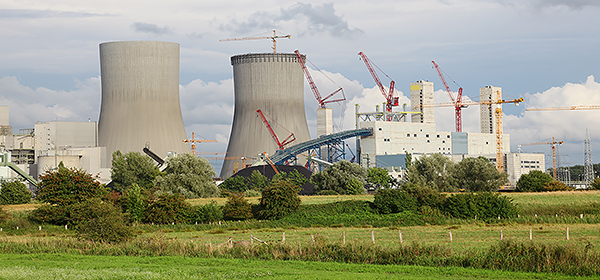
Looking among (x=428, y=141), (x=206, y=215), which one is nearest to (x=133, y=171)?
(x=206, y=215)

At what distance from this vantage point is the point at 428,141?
111 metres

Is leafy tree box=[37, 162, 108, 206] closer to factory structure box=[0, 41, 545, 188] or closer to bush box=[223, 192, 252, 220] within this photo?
bush box=[223, 192, 252, 220]

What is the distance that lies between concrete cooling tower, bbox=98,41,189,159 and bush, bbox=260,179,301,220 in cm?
4349

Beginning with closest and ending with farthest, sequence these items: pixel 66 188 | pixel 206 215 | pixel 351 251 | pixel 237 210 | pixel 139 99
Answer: pixel 351 251
pixel 206 215
pixel 237 210
pixel 66 188
pixel 139 99

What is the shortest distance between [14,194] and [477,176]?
41.5m

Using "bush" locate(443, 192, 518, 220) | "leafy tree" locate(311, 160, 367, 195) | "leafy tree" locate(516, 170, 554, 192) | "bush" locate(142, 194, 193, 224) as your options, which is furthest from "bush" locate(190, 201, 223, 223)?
"leafy tree" locate(516, 170, 554, 192)

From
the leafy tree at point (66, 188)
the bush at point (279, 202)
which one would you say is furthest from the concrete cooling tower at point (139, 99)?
the bush at point (279, 202)

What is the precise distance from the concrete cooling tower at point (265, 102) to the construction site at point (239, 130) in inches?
5.6

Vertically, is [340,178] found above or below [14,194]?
above

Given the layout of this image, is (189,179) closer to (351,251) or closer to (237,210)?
(237,210)

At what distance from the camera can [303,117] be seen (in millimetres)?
93000

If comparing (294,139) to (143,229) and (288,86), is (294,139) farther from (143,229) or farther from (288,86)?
(143,229)

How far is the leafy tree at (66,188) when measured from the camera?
1523 inches

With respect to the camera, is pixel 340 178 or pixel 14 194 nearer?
pixel 14 194
